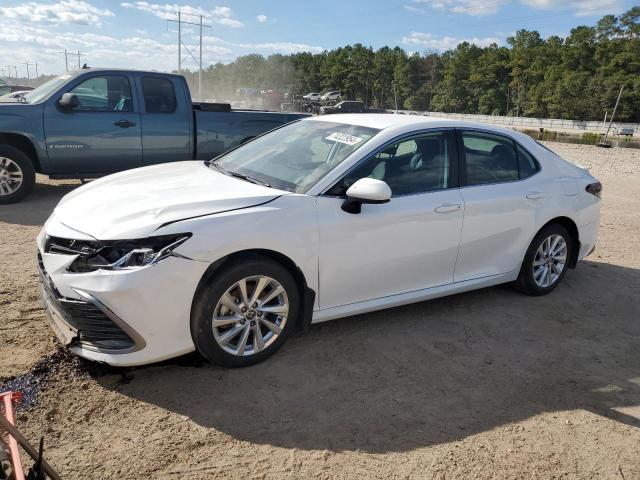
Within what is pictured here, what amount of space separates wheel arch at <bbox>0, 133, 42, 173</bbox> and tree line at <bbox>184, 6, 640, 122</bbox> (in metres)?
72.6

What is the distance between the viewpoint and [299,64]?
113188 mm

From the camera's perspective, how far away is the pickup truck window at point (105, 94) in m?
8.14

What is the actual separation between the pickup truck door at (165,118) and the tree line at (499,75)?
70797 millimetres

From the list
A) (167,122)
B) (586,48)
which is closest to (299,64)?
(586,48)

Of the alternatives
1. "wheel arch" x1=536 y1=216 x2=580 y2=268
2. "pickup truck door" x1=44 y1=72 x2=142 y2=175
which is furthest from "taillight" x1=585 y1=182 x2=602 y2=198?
"pickup truck door" x1=44 y1=72 x2=142 y2=175

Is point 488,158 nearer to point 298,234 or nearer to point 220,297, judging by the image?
point 298,234

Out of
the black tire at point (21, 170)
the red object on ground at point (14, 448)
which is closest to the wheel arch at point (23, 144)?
the black tire at point (21, 170)

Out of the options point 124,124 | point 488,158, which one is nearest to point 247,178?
point 488,158

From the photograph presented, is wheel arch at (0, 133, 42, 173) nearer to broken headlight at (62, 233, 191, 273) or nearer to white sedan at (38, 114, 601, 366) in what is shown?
white sedan at (38, 114, 601, 366)

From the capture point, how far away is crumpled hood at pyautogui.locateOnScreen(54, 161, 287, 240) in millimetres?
3247

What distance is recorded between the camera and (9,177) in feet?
25.9

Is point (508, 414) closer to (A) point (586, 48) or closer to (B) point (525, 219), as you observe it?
(B) point (525, 219)

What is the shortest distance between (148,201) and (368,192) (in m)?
1.41

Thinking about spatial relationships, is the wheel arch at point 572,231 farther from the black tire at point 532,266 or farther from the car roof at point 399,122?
the car roof at point 399,122
